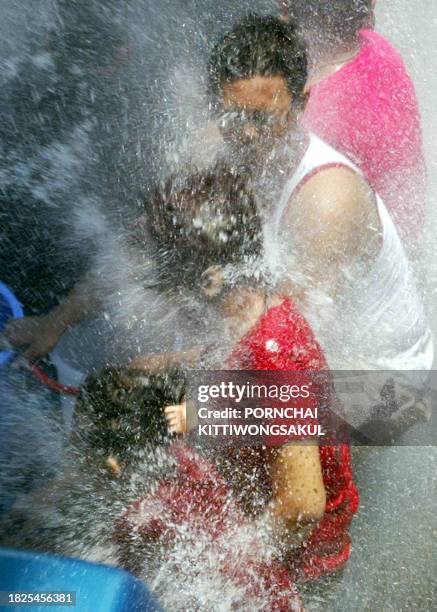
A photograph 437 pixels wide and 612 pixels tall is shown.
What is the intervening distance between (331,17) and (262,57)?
730mm

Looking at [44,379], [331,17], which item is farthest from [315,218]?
[331,17]

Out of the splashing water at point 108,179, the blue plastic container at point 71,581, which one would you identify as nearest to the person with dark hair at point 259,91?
the splashing water at point 108,179

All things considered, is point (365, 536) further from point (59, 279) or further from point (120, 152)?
point (120, 152)

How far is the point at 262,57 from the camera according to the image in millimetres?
1352

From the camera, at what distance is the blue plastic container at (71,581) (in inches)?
45.5

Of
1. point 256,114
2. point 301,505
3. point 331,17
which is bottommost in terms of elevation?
point 301,505

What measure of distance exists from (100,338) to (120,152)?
64cm

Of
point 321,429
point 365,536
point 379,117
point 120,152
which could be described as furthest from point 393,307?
point 120,152

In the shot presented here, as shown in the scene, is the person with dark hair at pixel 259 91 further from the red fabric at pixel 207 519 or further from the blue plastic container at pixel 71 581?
the blue plastic container at pixel 71 581

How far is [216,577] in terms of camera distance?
140cm

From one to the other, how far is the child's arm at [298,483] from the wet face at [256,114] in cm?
59

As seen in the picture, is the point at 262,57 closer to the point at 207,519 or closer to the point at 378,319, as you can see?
the point at 378,319

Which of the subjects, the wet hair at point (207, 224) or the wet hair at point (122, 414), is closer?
the wet hair at point (207, 224)

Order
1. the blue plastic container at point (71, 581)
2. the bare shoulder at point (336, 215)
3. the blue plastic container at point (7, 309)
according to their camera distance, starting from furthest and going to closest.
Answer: the blue plastic container at point (7, 309)
the bare shoulder at point (336, 215)
the blue plastic container at point (71, 581)
